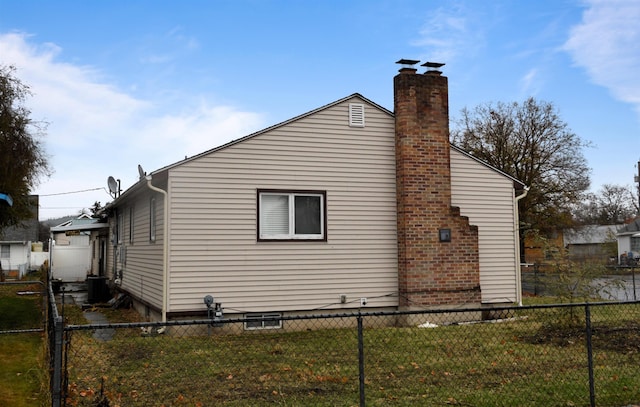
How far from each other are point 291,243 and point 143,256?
428cm

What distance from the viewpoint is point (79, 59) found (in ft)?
46.5

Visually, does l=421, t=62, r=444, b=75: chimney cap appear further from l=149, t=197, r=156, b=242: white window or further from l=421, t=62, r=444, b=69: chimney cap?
l=149, t=197, r=156, b=242: white window

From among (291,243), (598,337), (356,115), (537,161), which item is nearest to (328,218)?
(291,243)

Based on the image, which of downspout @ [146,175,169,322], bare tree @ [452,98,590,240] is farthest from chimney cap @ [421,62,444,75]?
bare tree @ [452,98,590,240]

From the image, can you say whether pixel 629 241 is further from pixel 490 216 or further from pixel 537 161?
pixel 490 216

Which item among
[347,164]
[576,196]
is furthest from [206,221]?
[576,196]

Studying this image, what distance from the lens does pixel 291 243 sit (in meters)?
12.4

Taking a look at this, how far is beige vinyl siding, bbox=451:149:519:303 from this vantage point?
1395cm

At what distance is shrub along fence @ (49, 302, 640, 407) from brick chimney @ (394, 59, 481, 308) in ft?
2.48

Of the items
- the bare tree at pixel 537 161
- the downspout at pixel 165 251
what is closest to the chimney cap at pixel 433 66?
the downspout at pixel 165 251

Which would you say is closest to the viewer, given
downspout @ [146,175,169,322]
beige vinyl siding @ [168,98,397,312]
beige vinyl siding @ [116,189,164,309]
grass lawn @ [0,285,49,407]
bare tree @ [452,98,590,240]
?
grass lawn @ [0,285,49,407]

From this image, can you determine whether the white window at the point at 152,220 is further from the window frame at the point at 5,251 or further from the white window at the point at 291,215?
the window frame at the point at 5,251

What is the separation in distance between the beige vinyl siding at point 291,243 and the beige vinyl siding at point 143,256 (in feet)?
3.16

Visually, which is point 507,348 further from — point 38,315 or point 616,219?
point 616,219
